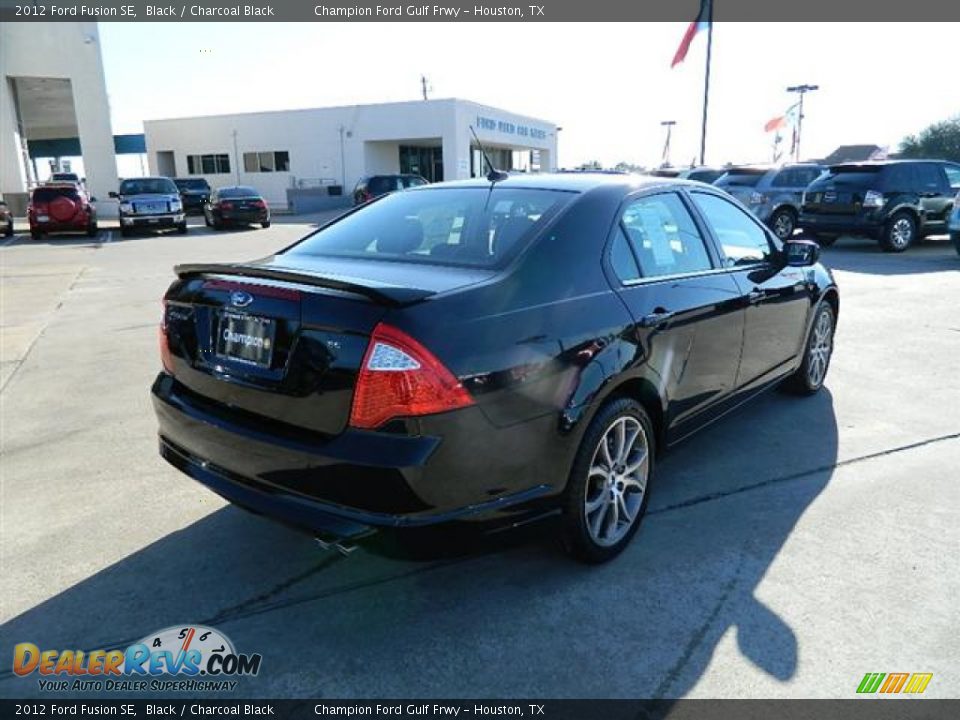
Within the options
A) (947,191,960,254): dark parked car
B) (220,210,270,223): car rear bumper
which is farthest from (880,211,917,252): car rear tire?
(220,210,270,223): car rear bumper

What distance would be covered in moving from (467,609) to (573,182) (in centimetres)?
209

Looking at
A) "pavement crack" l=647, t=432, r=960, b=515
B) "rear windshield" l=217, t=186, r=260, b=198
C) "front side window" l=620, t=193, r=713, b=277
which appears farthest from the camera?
"rear windshield" l=217, t=186, r=260, b=198

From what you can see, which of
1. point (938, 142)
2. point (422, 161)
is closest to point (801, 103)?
point (938, 142)

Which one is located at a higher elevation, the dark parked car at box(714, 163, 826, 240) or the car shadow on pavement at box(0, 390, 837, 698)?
the dark parked car at box(714, 163, 826, 240)

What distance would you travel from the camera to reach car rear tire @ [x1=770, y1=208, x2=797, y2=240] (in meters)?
17.0

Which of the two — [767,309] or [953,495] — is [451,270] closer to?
[767,309]

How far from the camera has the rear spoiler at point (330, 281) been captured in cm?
242

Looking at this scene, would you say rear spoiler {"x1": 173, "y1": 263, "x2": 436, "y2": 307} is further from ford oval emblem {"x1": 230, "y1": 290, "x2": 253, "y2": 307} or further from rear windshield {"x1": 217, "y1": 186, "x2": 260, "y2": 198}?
rear windshield {"x1": 217, "y1": 186, "x2": 260, "y2": 198}

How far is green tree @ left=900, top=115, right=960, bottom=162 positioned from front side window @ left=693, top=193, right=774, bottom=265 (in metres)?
58.3

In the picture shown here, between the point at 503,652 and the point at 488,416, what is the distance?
0.87 metres

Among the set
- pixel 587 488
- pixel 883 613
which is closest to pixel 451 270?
pixel 587 488

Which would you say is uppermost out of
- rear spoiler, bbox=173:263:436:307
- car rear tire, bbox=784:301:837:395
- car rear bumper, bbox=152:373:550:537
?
rear spoiler, bbox=173:263:436:307

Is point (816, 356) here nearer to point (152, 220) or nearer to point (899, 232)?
point (899, 232)

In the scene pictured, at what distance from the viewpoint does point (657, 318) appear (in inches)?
129
